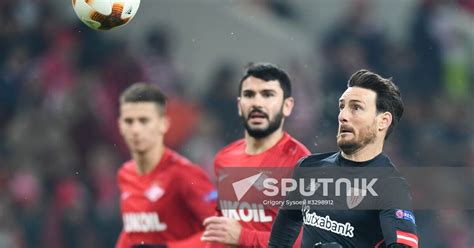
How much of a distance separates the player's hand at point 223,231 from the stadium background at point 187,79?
175 inches

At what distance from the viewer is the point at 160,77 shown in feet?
41.5

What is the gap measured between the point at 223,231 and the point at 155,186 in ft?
5.22

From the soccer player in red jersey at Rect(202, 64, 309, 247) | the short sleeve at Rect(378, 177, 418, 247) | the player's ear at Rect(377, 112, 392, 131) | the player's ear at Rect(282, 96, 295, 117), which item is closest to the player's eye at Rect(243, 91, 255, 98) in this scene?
the soccer player in red jersey at Rect(202, 64, 309, 247)

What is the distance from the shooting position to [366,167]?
556cm

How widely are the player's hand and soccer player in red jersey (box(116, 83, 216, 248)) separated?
0.86 metres

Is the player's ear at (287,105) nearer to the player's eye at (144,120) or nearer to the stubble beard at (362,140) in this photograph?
the stubble beard at (362,140)

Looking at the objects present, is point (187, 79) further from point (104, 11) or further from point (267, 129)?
point (104, 11)

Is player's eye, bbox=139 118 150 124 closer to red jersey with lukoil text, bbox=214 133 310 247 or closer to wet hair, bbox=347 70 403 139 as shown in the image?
red jersey with lukoil text, bbox=214 133 310 247

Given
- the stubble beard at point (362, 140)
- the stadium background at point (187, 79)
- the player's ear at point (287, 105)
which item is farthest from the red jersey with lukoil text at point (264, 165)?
the stadium background at point (187, 79)

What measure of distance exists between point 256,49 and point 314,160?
7.03 meters

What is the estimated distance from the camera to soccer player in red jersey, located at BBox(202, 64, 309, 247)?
665 cm

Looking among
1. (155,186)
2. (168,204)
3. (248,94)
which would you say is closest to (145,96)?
(155,186)

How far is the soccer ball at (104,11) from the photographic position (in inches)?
261

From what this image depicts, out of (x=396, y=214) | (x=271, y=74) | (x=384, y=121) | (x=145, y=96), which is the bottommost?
(x=396, y=214)
